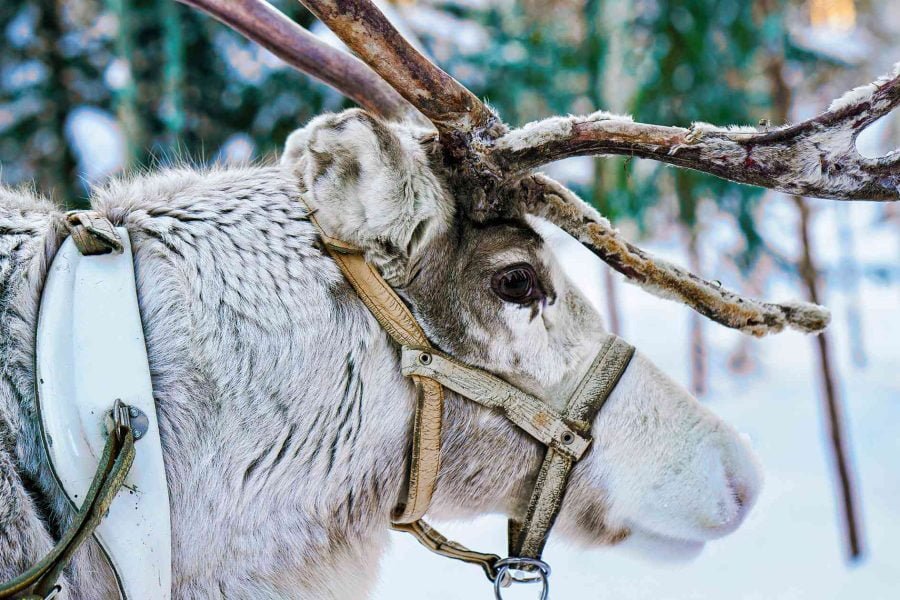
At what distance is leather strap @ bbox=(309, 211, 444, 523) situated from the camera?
1.98 metres

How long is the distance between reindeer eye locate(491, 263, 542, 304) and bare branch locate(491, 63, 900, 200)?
320 mm

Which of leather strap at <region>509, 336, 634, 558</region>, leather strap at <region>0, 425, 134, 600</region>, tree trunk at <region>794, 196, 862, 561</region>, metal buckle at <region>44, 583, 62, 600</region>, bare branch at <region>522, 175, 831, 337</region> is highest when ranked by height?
tree trunk at <region>794, 196, 862, 561</region>

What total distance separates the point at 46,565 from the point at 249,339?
2.08 feet

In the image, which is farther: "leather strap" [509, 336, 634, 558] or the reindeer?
"leather strap" [509, 336, 634, 558]

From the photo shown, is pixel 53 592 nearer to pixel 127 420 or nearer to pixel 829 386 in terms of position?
pixel 127 420

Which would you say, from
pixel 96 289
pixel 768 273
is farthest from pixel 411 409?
pixel 768 273

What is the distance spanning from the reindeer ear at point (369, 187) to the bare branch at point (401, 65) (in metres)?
0.12

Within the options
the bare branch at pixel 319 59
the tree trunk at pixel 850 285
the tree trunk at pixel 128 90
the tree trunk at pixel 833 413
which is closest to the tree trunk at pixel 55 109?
the tree trunk at pixel 128 90

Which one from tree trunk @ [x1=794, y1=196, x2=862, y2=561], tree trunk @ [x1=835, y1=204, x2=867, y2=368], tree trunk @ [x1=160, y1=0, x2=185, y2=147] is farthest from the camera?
tree trunk @ [x1=835, y1=204, x2=867, y2=368]

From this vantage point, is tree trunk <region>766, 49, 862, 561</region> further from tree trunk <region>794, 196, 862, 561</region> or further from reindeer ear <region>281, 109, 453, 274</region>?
reindeer ear <region>281, 109, 453, 274</region>

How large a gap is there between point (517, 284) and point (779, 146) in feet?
2.41

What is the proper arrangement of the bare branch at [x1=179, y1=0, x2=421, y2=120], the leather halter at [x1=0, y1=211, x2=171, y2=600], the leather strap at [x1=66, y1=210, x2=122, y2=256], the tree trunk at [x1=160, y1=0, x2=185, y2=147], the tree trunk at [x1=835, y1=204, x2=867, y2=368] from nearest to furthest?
the leather halter at [x1=0, y1=211, x2=171, y2=600], the leather strap at [x1=66, y1=210, x2=122, y2=256], the bare branch at [x1=179, y1=0, x2=421, y2=120], the tree trunk at [x1=160, y1=0, x2=185, y2=147], the tree trunk at [x1=835, y1=204, x2=867, y2=368]

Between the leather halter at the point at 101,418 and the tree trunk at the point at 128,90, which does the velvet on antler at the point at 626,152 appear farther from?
the tree trunk at the point at 128,90

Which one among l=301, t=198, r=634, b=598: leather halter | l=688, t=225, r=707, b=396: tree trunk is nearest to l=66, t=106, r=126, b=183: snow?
l=301, t=198, r=634, b=598: leather halter
